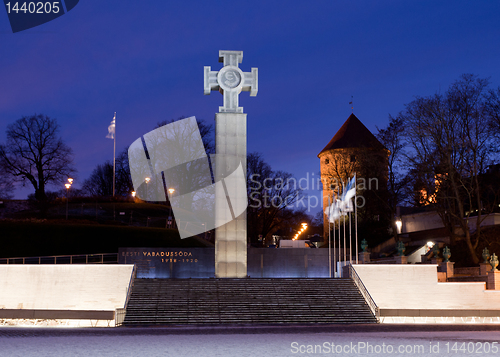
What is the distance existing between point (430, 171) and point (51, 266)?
23.0 metres

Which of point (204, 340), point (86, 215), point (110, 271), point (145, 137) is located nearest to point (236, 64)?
point (110, 271)

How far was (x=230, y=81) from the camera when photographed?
2475cm

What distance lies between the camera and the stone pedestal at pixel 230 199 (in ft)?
78.9

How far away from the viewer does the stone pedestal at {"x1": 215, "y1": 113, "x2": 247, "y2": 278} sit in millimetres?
24062

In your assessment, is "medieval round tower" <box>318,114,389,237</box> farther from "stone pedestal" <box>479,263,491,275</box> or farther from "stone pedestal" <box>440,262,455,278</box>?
"stone pedestal" <box>479,263,491,275</box>

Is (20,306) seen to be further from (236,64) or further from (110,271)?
(236,64)

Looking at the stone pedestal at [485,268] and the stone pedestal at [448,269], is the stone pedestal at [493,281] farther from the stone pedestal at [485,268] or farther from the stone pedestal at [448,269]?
the stone pedestal at [448,269]

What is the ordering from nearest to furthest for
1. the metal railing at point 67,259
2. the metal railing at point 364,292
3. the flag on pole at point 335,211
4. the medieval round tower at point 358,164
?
the metal railing at point 364,292 → the metal railing at point 67,259 → the flag on pole at point 335,211 → the medieval round tower at point 358,164

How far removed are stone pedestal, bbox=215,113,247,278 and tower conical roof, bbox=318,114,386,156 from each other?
35.2 metres

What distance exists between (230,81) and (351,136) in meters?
38.2

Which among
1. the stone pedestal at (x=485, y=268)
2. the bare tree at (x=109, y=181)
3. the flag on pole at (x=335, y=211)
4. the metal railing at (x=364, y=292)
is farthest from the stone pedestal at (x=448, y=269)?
the bare tree at (x=109, y=181)

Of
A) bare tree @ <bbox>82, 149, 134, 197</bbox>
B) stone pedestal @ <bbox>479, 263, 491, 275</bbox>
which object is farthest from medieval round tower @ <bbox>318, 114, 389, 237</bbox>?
bare tree @ <bbox>82, 149, 134, 197</bbox>

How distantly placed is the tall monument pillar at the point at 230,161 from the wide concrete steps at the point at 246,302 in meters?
2.09

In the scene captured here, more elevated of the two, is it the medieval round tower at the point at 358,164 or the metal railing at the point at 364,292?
the medieval round tower at the point at 358,164
